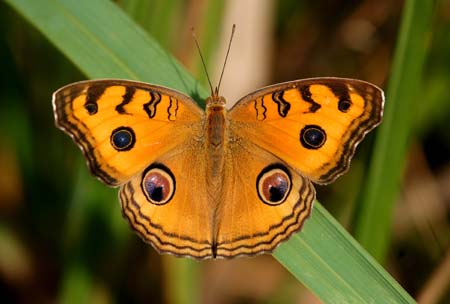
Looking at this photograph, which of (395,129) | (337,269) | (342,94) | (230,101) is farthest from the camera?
(230,101)

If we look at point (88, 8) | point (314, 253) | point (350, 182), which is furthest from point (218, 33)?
point (314, 253)

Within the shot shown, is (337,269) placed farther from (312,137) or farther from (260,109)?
(260,109)

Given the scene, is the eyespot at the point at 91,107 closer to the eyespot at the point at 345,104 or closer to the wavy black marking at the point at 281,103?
the wavy black marking at the point at 281,103

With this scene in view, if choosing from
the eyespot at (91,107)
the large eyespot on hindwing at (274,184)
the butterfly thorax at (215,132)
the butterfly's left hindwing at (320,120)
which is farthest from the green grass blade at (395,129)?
the eyespot at (91,107)

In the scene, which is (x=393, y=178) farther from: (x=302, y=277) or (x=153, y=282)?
(x=153, y=282)

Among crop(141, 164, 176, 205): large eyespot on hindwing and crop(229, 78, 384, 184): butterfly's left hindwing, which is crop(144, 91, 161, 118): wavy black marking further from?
crop(229, 78, 384, 184): butterfly's left hindwing

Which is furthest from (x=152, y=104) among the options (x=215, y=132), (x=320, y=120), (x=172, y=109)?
(x=320, y=120)

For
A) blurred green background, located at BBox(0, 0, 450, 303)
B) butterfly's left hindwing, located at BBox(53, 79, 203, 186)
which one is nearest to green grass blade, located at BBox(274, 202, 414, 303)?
butterfly's left hindwing, located at BBox(53, 79, 203, 186)
